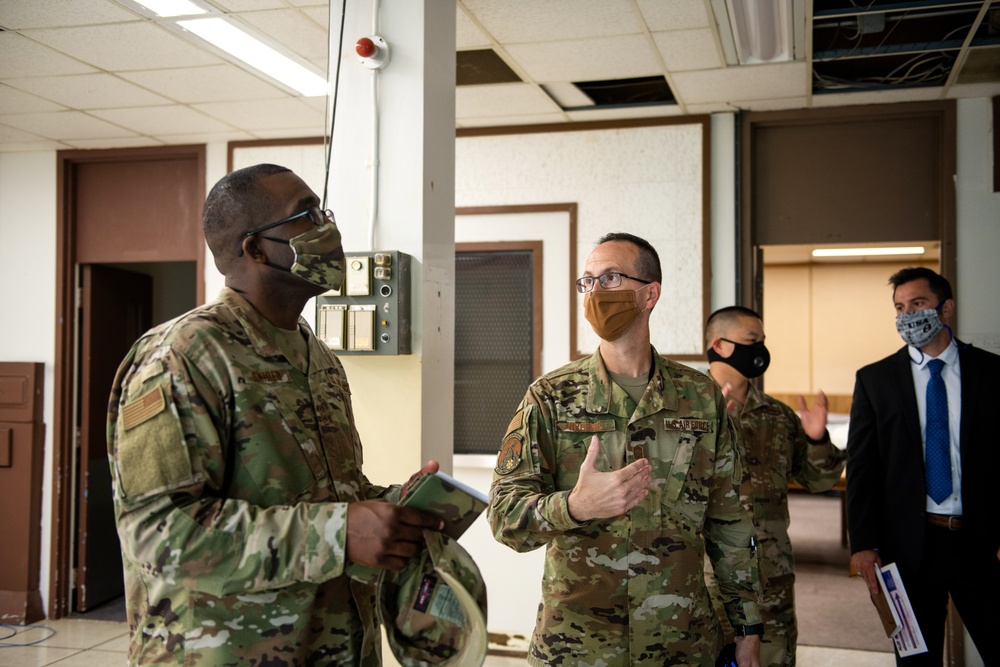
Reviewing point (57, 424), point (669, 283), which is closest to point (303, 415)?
point (669, 283)

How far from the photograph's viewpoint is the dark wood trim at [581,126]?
15.9ft

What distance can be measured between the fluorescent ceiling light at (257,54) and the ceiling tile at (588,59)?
1.08m

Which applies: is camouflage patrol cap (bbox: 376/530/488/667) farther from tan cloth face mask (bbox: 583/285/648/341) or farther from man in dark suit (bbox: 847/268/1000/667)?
man in dark suit (bbox: 847/268/1000/667)

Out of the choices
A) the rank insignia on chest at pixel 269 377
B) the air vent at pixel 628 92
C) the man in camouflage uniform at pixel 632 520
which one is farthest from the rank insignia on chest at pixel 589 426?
the air vent at pixel 628 92

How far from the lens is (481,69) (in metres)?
4.21

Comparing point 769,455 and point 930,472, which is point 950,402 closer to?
point 930,472

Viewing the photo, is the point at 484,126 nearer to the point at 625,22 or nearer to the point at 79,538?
the point at 625,22

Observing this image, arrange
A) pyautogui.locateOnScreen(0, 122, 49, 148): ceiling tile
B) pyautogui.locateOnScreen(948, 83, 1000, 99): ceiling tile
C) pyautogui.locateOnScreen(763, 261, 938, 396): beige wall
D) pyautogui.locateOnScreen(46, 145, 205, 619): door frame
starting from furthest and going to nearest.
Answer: pyautogui.locateOnScreen(763, 261, 938, 396): beige wall
pyautogui.locateOnScreen(46, 145, 205, 619): door frame
pyautogui.locateOnScreen(0, 122, 49, 148): ceiling tile
pyautogui.locateOnScreen(948, 83, 1000, 99): ceiling tile

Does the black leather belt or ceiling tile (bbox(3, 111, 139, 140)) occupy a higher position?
ceiling tile (bbox(3, 111, 139, 140))

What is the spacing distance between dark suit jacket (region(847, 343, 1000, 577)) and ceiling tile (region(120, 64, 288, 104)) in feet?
10.5

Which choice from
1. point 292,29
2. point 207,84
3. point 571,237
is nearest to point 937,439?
point 571,237

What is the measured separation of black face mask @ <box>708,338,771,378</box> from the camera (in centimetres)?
319

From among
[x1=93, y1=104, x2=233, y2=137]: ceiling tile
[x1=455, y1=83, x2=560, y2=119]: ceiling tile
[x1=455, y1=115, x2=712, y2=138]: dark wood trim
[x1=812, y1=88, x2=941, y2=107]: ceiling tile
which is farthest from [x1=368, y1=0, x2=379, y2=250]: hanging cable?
[x1=812, y1=88, x2=941, y2=107]: ceiling tile

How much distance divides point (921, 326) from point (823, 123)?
1846 millimetres
